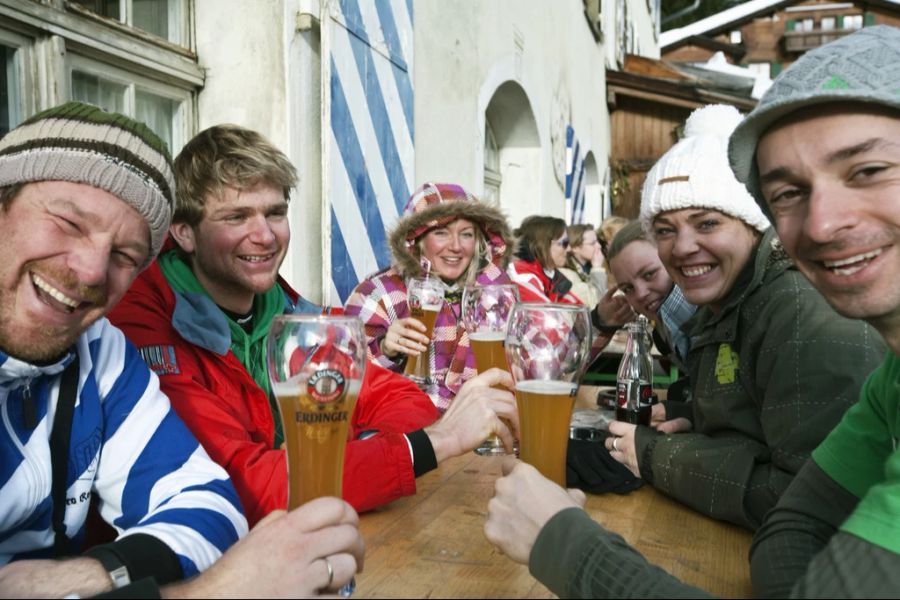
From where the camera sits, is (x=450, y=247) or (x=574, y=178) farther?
(x=574, y=178)

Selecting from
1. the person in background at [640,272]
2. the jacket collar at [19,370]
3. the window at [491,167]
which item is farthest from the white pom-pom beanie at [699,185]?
the window at [491,167]

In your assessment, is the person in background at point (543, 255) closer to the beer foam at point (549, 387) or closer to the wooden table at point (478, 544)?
the wooden table at point (478, 544)

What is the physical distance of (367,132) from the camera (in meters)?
3.68

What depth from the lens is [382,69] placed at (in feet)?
12.6

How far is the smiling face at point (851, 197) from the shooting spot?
3.39ft

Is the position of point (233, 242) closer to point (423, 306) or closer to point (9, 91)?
point (423, 306)

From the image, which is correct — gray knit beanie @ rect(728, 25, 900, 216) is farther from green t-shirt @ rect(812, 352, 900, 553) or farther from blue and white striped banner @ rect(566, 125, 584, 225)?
blue and white striped banner @ rect(566, 125, 584, 225)

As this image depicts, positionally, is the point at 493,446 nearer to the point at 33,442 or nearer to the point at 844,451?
the point at 844,451

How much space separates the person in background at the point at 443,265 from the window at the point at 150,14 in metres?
1.27

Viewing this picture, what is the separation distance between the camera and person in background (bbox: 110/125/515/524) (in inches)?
58.6

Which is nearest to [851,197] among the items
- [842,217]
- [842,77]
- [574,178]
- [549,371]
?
[842,217]

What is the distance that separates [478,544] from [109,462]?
2.35 feet

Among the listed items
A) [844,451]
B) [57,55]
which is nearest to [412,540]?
[844,451]

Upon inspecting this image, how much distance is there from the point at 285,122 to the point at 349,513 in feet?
8.23
